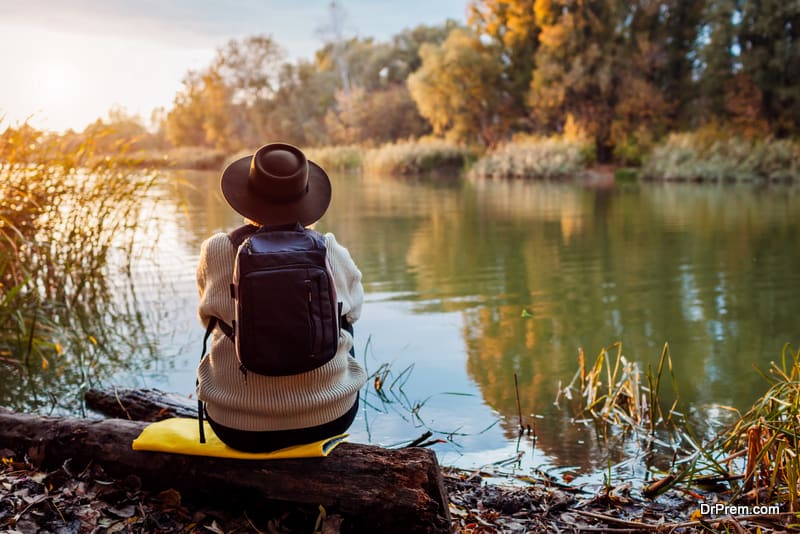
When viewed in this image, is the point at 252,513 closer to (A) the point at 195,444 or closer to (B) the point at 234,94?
(A) the point at 195,444

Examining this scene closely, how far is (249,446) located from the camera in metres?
1.96

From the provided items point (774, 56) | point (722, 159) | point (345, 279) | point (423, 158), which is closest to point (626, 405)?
point (345, 279)

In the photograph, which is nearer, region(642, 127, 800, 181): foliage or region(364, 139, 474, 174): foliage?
region(642, 127, 800, 181): foliage

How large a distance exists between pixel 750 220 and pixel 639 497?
28.8ft

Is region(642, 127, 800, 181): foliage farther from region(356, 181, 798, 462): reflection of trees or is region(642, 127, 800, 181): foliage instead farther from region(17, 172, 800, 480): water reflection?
region(17, 172, 800, 480): water reflection

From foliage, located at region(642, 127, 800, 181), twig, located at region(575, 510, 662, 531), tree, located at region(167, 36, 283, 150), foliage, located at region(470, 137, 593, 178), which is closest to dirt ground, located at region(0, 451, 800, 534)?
twig, located at region(575, 510, 662, 531)

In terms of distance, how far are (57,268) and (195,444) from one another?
129 inches

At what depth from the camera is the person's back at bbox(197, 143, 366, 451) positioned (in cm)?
192

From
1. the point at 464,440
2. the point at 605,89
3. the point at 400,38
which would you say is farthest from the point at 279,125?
the point at 464,440

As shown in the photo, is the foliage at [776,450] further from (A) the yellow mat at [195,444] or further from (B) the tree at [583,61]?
(B) the tree at [583,61]

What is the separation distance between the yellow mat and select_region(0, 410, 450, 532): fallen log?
2cm

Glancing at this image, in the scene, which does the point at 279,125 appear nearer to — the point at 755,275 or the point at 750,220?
the point at 750,220

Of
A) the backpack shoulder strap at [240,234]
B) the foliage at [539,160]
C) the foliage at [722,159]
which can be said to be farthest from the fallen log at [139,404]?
the foliage at [539,160]

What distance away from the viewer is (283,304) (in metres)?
1.79
